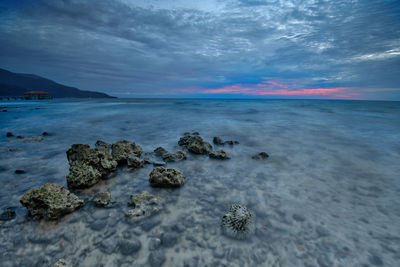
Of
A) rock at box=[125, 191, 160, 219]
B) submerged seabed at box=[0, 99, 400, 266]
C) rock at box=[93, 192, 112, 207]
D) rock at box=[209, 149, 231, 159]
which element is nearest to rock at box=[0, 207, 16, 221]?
submerged seabed at box=[0, 99, 400, 266]

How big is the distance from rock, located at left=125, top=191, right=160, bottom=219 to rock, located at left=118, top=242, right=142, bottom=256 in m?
0.51

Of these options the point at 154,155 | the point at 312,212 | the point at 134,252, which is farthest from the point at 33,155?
the point at 312,212

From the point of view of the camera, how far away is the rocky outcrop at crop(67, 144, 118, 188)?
3939 millimetres

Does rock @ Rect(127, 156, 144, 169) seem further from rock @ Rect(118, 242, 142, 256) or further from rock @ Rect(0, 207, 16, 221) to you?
rock @ Rect(118, 242, 142, 256)

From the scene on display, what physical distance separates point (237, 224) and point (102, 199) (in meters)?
2.56

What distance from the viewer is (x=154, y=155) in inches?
254

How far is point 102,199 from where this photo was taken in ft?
11.3

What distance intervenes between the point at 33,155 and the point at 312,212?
27.9 ft

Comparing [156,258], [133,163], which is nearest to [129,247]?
[156,258]

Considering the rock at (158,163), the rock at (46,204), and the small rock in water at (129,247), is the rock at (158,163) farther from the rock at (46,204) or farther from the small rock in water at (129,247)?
the small rock in water at (129,247)

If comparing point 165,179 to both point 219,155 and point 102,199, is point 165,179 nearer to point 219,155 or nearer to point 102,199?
point 102,199

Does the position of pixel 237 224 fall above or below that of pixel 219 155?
below

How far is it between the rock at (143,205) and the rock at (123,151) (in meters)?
2.11

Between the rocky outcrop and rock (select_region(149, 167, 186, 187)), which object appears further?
rock (select_region(149, 167, 186, 187))
